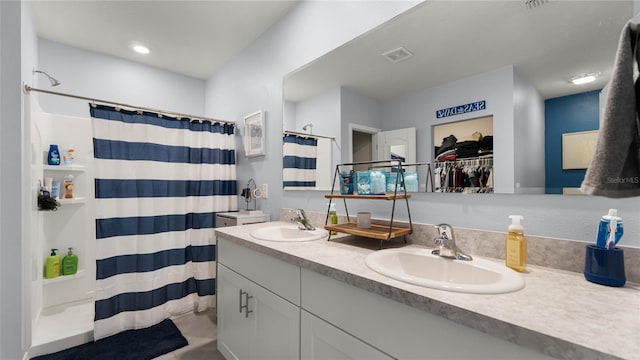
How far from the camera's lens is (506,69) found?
39.9 inches

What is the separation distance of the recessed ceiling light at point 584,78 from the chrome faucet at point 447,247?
0.63 m

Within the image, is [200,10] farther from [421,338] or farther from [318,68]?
[421,338]

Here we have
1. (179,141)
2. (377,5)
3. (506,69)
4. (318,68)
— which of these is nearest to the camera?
(506,69)

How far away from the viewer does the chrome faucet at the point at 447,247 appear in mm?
983

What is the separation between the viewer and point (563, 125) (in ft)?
2.96

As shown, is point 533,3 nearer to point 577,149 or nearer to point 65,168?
point 577,149

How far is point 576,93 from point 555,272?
1.92ft

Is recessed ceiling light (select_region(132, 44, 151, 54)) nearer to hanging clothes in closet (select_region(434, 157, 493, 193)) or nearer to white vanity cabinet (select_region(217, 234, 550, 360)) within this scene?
white vanity cabinet (select_region(217, 234, 550, 360))

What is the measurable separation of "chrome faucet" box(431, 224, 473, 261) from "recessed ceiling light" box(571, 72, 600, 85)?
2.06ft

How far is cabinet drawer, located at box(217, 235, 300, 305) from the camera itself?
1.09m


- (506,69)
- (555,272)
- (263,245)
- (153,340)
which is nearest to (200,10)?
(263,245)

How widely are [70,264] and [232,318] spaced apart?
1873 millimetres

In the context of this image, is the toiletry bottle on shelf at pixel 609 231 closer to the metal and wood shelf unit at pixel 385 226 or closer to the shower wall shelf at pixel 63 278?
the metal and wood shelf unit at pixel 385 226

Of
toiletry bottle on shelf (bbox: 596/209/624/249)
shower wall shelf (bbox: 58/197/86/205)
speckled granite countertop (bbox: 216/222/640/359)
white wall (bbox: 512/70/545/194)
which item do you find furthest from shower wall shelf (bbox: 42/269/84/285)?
toiletry bottle on shelf (bbox: 596/209/624/249)
